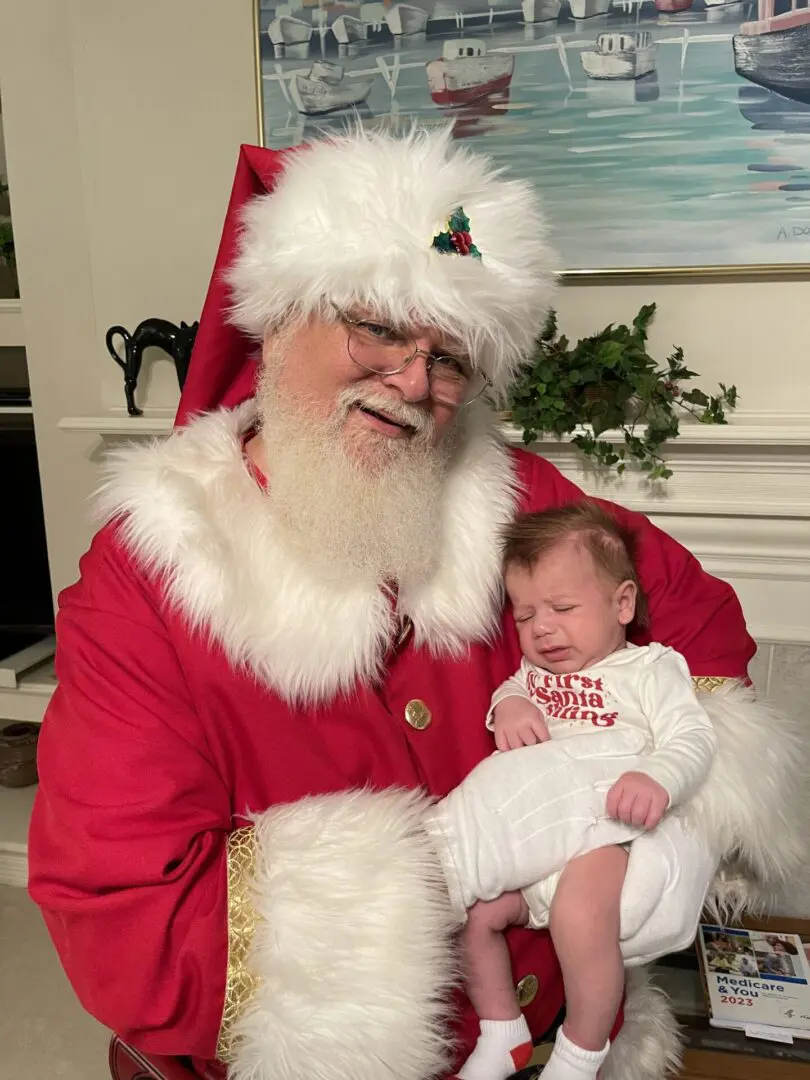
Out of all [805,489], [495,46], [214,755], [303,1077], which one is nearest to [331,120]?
[495,46]

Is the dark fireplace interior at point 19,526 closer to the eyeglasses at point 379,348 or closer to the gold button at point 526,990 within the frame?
the eyeglasses at point 379,348

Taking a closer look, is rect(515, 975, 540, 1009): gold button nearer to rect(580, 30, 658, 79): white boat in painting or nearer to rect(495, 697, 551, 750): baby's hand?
rect(495, 697, 551, 750): baby's hand

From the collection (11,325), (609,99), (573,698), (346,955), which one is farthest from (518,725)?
(11,325)

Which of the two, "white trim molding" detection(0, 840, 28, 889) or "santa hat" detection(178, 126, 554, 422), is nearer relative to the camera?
"santa hat" detection(178, 126, 554, 422)

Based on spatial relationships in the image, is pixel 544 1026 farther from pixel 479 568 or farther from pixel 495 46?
pixel 495 46

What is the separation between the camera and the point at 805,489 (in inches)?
75.4

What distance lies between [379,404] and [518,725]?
1.75 ft

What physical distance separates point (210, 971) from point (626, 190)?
1.80 m

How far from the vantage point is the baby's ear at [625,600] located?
133cm

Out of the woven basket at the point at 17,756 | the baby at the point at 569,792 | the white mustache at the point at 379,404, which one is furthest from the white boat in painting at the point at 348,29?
the woven basket at the point at 17,756

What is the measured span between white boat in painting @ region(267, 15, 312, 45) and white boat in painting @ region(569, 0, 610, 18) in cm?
64

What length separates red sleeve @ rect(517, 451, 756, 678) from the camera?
1.43 m

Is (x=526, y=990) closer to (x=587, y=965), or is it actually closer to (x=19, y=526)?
(x=587, y=965)
